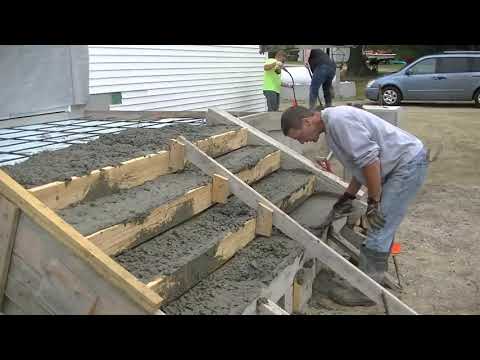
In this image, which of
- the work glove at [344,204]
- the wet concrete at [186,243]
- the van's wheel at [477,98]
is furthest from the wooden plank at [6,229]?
the van's wheel at [477,98]

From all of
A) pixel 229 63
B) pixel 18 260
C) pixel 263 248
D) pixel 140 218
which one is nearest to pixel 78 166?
pixel 140 218

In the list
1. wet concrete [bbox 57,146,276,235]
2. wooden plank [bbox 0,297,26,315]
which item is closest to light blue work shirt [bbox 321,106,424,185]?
wet concrete [bbox 57,146,276,235]

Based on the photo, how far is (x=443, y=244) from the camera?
6090 mm

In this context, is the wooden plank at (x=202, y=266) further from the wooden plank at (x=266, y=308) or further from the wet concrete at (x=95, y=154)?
the wet concrete at (x=95, y=154)

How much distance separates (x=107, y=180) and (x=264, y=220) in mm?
1258

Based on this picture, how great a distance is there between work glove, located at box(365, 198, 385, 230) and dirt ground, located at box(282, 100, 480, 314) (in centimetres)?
78

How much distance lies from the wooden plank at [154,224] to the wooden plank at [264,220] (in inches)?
15.2

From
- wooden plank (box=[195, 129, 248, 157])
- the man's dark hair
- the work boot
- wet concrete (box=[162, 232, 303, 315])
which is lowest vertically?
the work boot

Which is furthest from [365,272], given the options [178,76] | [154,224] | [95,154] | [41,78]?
[178,76]

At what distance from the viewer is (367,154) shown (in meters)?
3.66

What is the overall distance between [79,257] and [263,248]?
1.66 meters

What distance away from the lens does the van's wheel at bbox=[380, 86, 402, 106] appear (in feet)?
64.1

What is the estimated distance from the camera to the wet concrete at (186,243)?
283 centimetres

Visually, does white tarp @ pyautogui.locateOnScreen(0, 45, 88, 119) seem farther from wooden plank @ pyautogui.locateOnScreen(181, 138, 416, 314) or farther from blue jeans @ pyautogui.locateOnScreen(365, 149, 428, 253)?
blue jeans @ pyautogui.locateOnScreen(365, 149, 428, 253)
